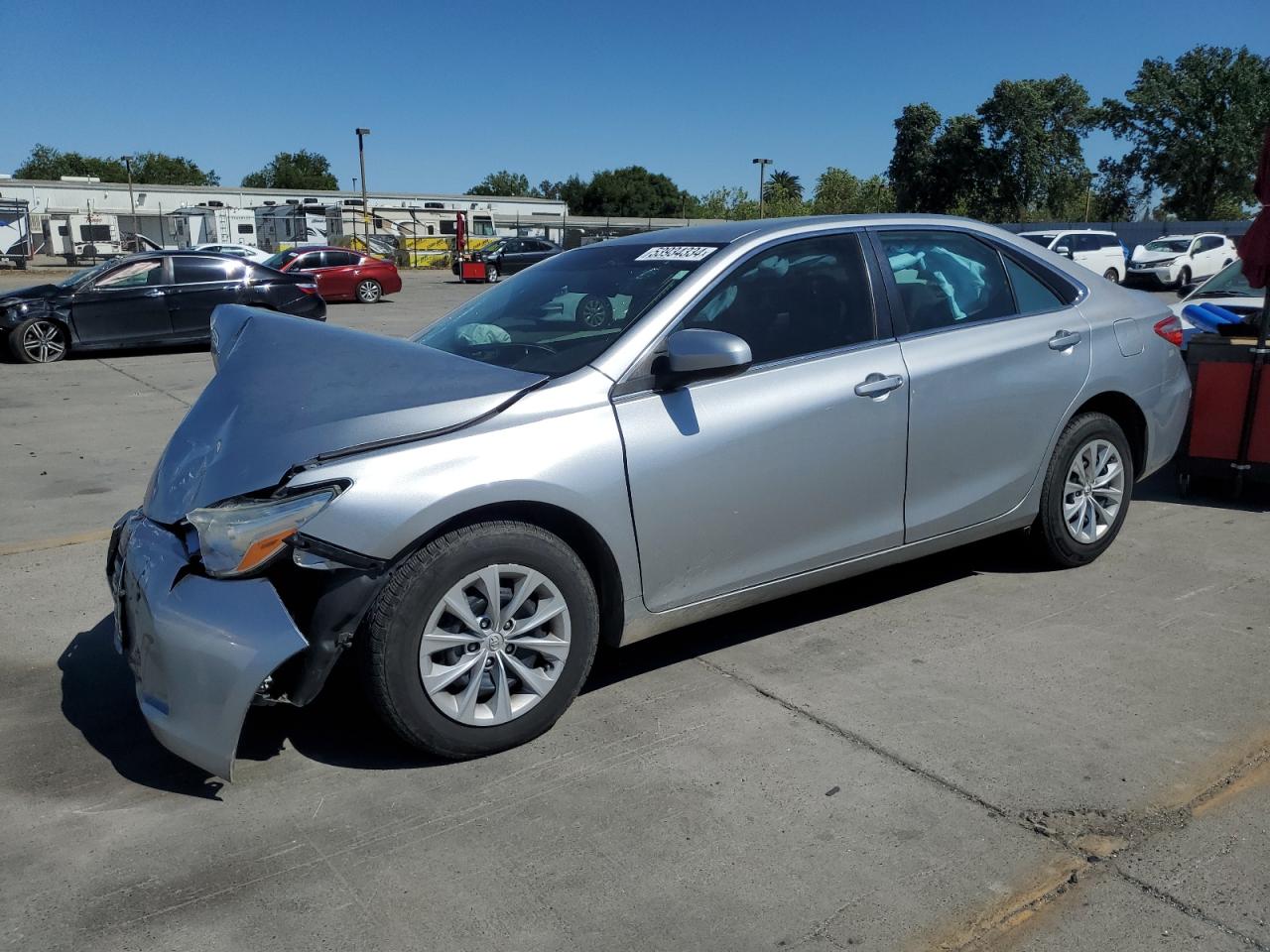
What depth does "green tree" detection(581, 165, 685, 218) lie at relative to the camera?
10788 cm

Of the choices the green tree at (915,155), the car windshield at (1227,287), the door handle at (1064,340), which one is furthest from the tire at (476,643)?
the green tree at (915,155)

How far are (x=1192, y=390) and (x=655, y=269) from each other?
4037mm

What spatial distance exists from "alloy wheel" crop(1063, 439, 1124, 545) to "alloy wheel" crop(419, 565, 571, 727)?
8.97 feet

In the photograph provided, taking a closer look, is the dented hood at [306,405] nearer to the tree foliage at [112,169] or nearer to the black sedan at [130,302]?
the black sedan at [130,302]

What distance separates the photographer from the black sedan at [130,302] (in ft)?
46.4

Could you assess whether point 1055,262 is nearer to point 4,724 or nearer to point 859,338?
point 859,338

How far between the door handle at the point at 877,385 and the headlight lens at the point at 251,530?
80.4 inches

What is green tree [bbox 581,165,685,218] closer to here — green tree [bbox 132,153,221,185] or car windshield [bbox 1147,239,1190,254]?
green tree [bbox 132,153,221,185]

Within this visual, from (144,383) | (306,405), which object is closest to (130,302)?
(144,383)

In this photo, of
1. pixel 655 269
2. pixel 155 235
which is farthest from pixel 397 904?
pixel 155 235

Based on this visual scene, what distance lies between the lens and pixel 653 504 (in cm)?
353

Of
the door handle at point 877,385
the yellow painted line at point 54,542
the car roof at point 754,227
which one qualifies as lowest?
the yellow painted line at point 54,542

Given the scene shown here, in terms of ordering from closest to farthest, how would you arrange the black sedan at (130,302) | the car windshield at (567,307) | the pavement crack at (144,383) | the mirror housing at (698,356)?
the mirror housing at (698,356) → the car windshield at (567,307) → the pavement crack at (144,383) → the black sedan at (130,302)

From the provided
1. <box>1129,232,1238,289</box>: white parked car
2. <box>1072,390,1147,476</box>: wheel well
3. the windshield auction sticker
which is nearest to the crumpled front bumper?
the windshield auction sticker
